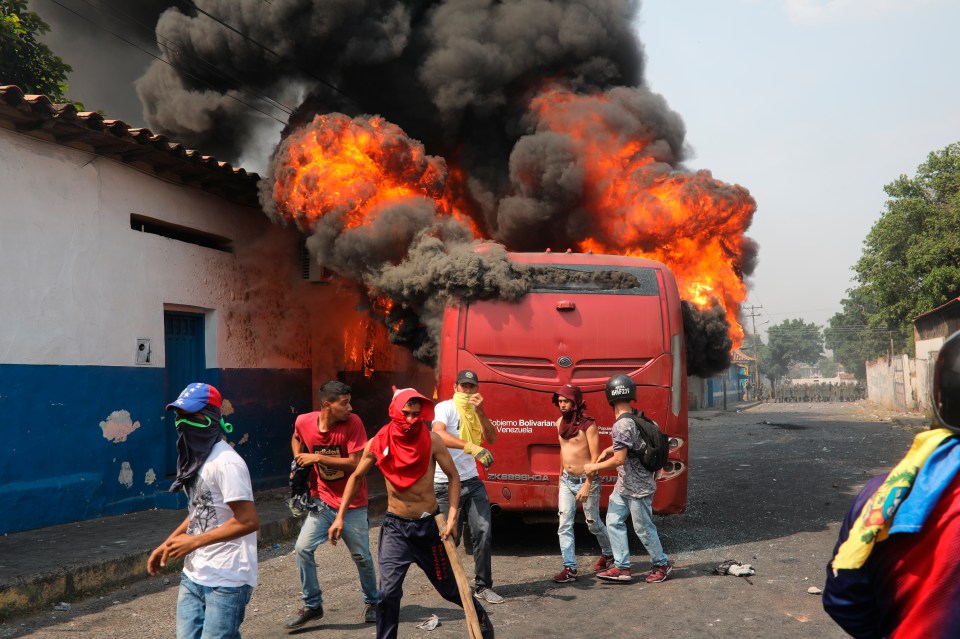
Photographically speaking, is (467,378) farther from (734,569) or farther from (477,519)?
(734,569)

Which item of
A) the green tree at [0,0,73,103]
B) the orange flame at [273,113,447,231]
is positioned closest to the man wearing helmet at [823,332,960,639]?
the orange flame at [273,113,447,231]

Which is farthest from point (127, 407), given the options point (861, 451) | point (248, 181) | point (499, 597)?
point (861, 451)

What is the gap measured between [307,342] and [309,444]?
24.6 ft

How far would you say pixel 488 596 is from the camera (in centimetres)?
619

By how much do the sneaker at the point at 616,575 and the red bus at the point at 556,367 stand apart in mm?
985

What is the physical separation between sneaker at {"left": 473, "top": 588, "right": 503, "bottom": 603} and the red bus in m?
1.51

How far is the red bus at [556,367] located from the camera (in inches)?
304

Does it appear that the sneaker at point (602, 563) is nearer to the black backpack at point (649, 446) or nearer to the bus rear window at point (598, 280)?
the black backpack at point (649, 446)

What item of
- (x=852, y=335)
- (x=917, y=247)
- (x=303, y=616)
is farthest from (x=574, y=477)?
(x=852, y=335)

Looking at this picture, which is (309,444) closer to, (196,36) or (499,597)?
(499,597)

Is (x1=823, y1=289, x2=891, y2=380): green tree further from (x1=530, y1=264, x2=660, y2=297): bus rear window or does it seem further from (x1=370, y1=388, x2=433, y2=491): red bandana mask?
(x1=370, y1=388, x2=433, y2=491): red bandana mask

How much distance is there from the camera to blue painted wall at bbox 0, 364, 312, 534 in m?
8.09

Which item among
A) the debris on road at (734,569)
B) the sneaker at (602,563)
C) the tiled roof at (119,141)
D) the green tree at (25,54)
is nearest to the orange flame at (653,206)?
the debris on road at (734,569)

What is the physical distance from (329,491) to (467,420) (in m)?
1.37
